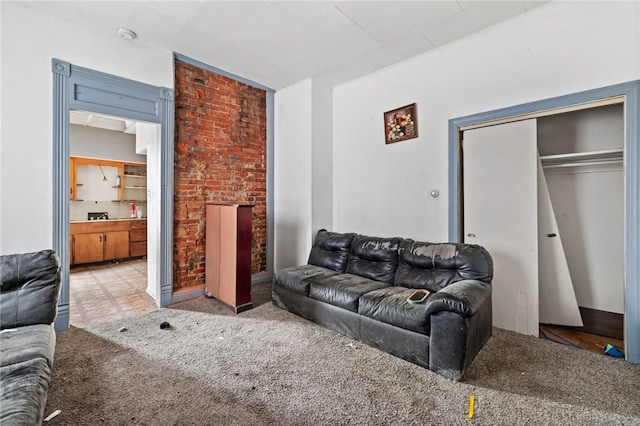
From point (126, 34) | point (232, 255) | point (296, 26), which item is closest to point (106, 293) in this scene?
point (232, 255)

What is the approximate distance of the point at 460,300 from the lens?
6.61ft

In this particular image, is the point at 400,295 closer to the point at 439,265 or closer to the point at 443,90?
the point at 439,265

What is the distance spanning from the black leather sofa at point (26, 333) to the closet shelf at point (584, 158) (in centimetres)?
415

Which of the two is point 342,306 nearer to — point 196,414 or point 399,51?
point 196,414

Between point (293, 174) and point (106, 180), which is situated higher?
point (106, 180)

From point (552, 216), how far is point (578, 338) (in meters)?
1.18

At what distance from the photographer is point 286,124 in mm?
4516

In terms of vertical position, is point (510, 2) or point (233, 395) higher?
point (510, 2)

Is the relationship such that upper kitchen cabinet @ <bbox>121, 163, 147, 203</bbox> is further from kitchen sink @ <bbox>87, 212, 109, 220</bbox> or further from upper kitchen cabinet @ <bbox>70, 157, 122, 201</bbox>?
kitchen sink @ <bbox>87, 212, 109, 220</bbox>

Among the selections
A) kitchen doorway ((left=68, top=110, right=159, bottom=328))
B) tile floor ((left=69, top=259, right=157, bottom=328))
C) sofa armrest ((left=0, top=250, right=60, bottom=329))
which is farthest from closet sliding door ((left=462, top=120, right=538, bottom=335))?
kitchen doorway ((left=68, top=110, right=159, bottom=328))

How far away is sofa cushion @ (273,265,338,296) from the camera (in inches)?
123

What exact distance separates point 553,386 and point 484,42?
121 inches

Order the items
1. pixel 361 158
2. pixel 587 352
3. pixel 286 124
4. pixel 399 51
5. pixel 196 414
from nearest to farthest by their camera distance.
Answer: pixel 196 414
pixel 587 352
pixel 399 51
pixel 361 158
pixel 286 124

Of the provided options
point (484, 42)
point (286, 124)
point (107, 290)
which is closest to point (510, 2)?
point (484, 42)
